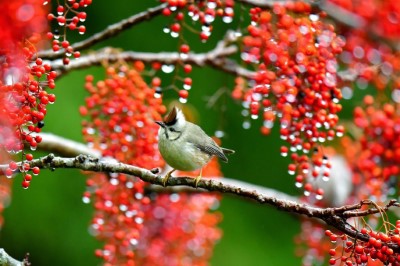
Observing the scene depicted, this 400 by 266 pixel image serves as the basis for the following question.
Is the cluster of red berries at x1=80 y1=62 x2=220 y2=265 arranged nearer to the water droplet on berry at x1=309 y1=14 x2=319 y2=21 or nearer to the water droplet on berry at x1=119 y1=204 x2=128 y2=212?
the water droplet on berry at x1=119 y1=204 x2=128 y2=212

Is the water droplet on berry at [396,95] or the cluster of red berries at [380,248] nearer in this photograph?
the cluster of red berries at [380,248]

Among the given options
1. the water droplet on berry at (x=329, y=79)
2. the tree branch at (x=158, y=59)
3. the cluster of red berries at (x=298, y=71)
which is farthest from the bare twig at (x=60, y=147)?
the water droplet on berry at (x=329, y=79)

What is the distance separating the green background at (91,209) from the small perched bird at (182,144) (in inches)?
70.4

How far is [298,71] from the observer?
9.89ft

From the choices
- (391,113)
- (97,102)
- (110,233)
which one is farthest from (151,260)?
(391,113)

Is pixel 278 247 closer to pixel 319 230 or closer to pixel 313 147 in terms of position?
pixel 319 230

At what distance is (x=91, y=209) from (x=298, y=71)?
2943 millimetres

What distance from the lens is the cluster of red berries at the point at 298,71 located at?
2986mm

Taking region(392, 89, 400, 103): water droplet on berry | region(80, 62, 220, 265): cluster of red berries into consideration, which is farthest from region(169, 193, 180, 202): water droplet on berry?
region(392, 89, 400, 103): water droplet on berry

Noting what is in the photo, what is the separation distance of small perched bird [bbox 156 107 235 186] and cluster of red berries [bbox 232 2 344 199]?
20.3 inches

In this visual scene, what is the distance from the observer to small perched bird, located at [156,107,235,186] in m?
3.43

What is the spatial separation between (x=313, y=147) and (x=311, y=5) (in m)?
0.56

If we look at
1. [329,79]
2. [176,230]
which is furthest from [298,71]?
[176,230]

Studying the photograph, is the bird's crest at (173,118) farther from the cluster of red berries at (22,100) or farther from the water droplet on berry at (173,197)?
the cluster of red berries at (22,100)
